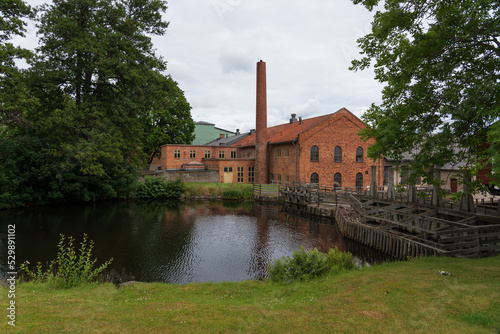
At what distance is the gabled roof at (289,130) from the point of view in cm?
3219

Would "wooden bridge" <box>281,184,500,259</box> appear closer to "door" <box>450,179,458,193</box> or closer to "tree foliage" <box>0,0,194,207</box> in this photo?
"door" <box>450,179,458,193</box>

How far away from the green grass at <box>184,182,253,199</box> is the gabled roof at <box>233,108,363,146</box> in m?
6.82

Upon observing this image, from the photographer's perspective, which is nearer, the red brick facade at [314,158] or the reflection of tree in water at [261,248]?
the reflection of tree in water at [261,248]

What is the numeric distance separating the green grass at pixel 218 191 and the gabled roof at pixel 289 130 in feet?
22.4

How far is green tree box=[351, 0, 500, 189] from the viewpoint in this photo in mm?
8086

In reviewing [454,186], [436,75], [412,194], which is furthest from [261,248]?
[454,186]

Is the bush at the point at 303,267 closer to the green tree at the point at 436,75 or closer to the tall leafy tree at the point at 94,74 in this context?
the green tree at the point at 436,75

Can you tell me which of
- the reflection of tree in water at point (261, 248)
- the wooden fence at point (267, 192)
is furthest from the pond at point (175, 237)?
the wooden fence at point (267, 192)

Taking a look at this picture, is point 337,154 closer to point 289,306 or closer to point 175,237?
point 175,237

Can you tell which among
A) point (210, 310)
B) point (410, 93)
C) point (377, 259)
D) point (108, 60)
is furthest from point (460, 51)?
point (108, 60)

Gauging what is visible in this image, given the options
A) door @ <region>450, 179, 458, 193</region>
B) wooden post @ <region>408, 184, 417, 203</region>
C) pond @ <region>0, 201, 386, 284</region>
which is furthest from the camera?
door @ <region>450, 179, 458, 193</region>

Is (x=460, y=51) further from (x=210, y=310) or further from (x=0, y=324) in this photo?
(x=0, y=324)

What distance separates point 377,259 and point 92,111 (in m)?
21.2

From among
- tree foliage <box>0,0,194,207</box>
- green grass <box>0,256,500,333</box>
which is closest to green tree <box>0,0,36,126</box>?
tree foliage <box>0,0,194,207</box>
